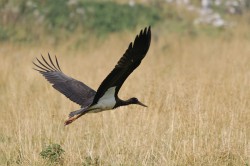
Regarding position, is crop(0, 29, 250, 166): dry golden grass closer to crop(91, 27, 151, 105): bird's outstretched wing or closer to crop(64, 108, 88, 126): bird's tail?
crop(64, 108, 88, 126): bird's tail

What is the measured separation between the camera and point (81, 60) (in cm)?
1273

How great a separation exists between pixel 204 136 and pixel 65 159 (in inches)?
57.0

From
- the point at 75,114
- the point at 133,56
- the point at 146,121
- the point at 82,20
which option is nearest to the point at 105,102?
the point at 75,114

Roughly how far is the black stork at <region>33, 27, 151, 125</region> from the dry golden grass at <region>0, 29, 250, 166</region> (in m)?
0.28

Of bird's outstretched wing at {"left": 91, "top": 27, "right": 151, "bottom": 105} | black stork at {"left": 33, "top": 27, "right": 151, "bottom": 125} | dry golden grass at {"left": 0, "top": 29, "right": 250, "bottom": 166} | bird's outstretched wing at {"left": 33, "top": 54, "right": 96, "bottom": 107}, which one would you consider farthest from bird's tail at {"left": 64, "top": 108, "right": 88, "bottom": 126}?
bird's outstretched wing at {"left": 91, "top": 27, "right": 151, "bottom": 105}

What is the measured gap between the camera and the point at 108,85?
5770 mm

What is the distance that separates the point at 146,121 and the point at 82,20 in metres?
11.2

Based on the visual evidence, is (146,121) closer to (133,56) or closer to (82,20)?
(133,56)

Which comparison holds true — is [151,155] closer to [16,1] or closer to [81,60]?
[81,60]

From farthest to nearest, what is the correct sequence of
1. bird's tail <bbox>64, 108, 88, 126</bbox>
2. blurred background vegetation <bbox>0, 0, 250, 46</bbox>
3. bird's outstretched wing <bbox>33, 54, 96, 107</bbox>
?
blurred background vegetation <bbox>0, 0, 250, 46</bbox> → bird's outstretched wing <bbox>33, 54, 96, 107</bbox> → bird's tail <bbox>64, 108, 88, 126</bbox>

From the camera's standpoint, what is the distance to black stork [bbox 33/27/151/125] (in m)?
5.03

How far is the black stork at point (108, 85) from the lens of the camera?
5027 millimetres

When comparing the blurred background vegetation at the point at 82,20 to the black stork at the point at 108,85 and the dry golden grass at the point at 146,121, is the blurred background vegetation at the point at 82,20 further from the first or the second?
the black stork at the point at 108,85

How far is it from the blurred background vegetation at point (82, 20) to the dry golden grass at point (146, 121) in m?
5.05
